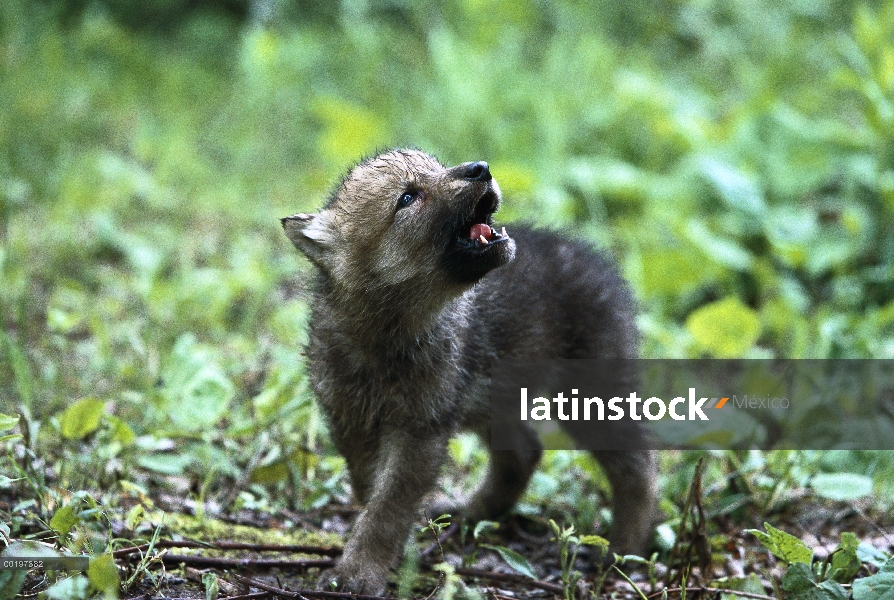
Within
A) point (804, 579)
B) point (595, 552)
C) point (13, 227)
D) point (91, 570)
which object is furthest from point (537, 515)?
point (13, 227)

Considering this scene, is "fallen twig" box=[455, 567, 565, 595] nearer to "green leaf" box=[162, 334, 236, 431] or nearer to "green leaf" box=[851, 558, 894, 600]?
"green leaf" box=[851, 558, 894, 600]

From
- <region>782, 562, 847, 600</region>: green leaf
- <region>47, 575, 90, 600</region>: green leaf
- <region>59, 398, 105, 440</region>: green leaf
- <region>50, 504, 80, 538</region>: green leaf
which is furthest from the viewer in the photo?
<region>59, 398, 105, 440</region>: green leaf

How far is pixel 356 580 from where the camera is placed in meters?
3.46

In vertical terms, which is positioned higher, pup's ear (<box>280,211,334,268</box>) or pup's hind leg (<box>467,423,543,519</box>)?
pup's ear (<box>280,211,334,268</box>)

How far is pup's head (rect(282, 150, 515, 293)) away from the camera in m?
3.68

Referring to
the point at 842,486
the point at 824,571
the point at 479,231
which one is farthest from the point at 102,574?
the point at 842,486

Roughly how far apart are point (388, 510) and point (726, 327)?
326cm

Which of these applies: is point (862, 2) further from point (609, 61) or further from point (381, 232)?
point (381, 232)

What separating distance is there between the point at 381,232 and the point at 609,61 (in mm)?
7053

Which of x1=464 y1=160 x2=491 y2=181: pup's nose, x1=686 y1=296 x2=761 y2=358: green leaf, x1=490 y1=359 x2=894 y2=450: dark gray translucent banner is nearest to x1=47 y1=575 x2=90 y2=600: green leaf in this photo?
x1=464 y1=160 x2=491 y2=181: pup's nose

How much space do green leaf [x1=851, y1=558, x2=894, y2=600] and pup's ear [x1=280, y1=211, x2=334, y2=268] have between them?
2309mm

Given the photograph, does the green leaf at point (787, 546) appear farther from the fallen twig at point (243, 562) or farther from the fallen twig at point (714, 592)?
the fallen twig at point (243, 562)

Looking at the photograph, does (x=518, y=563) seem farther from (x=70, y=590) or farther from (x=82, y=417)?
(x=82, y=417)

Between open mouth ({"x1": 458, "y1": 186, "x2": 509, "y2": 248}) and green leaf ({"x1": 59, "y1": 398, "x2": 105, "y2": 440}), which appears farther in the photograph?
green leaf ({"x1": 59, "y1": 398, "x2": 105, "y2": 440})
